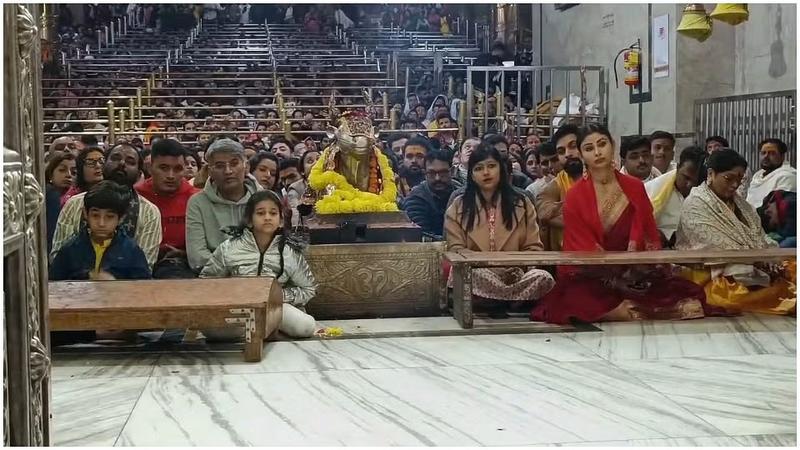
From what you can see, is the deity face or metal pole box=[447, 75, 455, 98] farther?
metal pole box=[447, 75, 455, 98]

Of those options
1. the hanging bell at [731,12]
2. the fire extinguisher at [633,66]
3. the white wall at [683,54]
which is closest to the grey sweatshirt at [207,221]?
the hanging bell at [731,12]

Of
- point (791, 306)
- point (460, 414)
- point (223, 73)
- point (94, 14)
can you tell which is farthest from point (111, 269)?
point (94, 14)

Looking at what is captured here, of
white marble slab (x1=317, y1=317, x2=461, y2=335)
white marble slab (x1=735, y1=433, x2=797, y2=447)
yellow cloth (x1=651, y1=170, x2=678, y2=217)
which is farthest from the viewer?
yellow cloth (x1=651, y1=170, x2=678, y2=217)

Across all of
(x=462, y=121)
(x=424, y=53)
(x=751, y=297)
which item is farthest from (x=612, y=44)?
(x=751, y=297)

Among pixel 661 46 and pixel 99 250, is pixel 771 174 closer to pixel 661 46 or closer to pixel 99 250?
pixel 661 46

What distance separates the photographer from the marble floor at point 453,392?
113 inches

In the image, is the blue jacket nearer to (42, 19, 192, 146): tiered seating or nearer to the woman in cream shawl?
the woman in cream shawl

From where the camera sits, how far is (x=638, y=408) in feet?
10.3

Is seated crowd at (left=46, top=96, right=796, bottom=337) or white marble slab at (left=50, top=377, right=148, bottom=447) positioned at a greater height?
seated crowd at (left=46, top=96, right=796, bottom=337)

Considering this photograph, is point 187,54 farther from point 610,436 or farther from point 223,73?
point 610,436

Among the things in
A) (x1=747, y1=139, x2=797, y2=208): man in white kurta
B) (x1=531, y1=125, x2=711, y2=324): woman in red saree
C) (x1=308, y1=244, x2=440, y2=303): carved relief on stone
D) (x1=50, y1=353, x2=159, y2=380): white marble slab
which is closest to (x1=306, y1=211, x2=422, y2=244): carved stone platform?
(x1=308, y1=244, x2=440, y2=303): carved relief on stone

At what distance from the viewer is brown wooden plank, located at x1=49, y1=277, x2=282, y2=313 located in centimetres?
381

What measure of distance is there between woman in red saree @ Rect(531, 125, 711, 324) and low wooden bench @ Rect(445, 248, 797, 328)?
21cm

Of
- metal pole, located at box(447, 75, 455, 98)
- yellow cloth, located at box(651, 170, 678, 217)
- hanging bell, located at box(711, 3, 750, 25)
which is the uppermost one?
hanging bell, located at box(711, 3, 750, 25)
